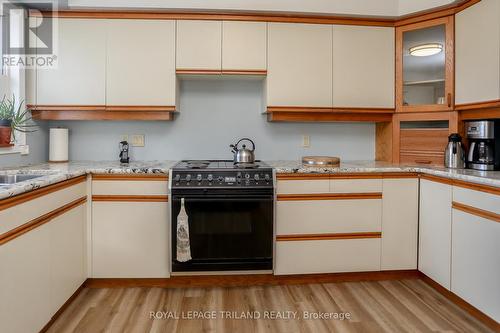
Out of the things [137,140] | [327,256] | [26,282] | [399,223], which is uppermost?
[137,140]

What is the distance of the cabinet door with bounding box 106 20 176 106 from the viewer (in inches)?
110

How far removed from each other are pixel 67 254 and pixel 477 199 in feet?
8.09

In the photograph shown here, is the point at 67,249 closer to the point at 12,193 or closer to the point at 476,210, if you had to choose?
the point at 12,193

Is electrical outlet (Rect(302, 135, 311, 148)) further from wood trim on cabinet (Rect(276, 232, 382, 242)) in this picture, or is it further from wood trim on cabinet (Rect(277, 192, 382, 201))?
wood trim on cabinet (Rect(276, 232, 382, 242))

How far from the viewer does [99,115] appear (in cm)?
286

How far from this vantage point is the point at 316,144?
3.30 m

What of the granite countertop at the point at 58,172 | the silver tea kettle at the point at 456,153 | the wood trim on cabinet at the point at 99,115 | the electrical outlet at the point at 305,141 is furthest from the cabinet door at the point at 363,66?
the granite countertop at the point at 58,172

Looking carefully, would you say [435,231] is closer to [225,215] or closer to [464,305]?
[464,305]

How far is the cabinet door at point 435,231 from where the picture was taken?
235 centimetres

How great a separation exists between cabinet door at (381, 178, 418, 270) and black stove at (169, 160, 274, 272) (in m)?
0.88

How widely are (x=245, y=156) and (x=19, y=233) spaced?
1.56 metres

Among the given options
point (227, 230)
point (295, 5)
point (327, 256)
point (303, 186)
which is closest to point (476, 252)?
point (327, 256)

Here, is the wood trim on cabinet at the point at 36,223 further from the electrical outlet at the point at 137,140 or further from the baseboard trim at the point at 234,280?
the electrical outlet at the point at 137,140

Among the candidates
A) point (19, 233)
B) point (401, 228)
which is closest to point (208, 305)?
point (19, 233)
